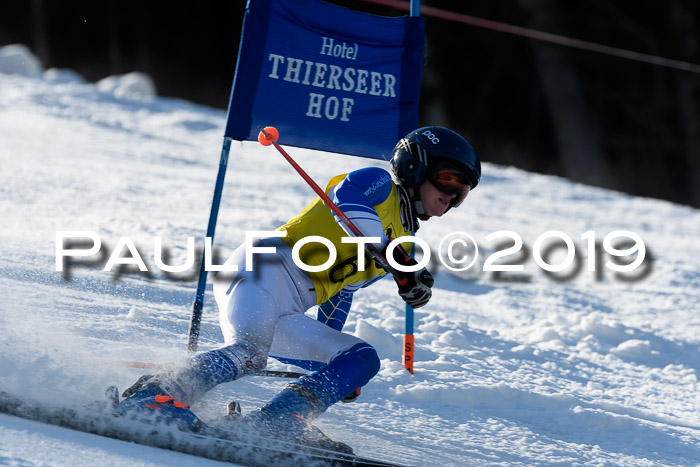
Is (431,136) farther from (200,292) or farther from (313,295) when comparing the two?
(200,292)

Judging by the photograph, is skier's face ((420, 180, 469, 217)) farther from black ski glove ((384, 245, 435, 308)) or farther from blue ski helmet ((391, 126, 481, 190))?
black ski glove ((384, 245, 435, 308))

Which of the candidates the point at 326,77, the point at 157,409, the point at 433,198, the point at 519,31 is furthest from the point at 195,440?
the point at 519,31

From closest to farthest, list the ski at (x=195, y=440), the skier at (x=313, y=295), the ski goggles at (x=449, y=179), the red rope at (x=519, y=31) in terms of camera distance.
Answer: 1. the ski at (x=195, y=440)
2. the skier at (x=313, y=295)
3. the ski goggles at (x=449, y=179)
4. the red rope at (x=519, y=31)

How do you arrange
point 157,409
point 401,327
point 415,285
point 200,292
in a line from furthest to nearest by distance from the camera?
point 401,327 → point 200,292 → point 415,285 → point 157,409

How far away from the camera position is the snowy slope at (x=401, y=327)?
3.46 m

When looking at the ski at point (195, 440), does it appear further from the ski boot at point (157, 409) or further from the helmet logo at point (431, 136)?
the helmet logo at point (431, 136)

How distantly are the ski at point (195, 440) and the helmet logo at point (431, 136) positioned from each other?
46.1 inches

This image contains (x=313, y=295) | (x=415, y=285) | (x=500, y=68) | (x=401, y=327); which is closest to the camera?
(x=415, y=285)


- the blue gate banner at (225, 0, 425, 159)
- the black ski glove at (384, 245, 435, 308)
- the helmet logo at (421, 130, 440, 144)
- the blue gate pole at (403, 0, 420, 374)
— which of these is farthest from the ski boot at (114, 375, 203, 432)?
the blue gate pole at (403, 0, 420, 374)

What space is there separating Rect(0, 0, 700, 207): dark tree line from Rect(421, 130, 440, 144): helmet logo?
16452 millimetres

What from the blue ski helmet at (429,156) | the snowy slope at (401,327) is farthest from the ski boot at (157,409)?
the blue ski helmet at (429,156)

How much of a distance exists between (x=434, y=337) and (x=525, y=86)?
20.3 meters

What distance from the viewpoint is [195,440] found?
9.17 ft

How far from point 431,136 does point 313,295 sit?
724 millimetres
